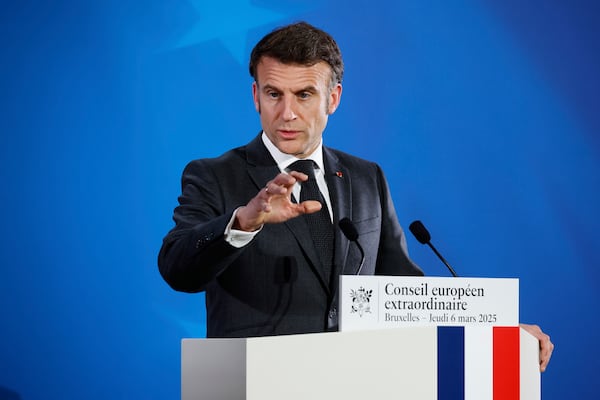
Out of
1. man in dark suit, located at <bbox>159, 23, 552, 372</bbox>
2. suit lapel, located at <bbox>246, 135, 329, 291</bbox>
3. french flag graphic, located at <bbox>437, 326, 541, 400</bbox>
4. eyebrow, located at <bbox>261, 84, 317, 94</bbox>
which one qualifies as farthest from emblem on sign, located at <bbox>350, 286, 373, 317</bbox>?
eyebrow, located at <bbox>261, 84, 317, 94</bbox>

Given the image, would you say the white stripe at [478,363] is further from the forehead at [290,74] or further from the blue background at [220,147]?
the blue background at [220,147]

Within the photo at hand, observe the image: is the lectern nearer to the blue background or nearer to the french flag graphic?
the french flag graphic

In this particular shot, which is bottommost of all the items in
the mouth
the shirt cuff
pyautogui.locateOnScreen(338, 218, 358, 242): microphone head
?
the shirt cuff

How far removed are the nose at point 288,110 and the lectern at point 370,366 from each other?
0.98m

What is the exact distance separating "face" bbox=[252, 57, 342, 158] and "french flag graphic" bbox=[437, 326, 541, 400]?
0.96 m

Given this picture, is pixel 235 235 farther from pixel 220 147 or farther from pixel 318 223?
pixel 220 147

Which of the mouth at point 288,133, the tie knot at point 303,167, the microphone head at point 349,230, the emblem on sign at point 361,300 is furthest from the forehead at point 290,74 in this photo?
the emblem on sign at point 361,300

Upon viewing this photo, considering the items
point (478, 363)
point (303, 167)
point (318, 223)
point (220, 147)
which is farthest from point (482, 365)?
point (220, 147)

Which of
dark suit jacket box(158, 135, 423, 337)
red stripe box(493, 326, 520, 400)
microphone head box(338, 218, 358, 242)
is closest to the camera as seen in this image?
red stripe box(493, 326, 520, 400)

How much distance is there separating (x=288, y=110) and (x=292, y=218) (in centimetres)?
40

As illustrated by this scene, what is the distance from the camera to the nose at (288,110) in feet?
8.35

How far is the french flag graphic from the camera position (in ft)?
5.97

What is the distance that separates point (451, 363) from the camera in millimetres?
1826

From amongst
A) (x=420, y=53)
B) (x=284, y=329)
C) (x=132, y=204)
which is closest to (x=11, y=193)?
(x=132, y=204)
